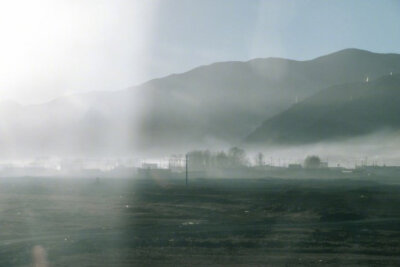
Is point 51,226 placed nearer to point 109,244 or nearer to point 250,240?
point 109,244

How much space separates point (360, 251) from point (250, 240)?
6.98 metres

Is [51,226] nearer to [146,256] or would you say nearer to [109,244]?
[109,244]

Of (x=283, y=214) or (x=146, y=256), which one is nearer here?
(x=146, y=256)

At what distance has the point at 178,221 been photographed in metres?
48.2

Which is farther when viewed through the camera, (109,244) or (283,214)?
(283,214)

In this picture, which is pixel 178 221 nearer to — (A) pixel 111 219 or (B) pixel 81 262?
(A) pixel 111 219

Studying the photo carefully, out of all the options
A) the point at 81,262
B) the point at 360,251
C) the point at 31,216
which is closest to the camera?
the point at 81,262

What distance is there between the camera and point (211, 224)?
4562 centimetres

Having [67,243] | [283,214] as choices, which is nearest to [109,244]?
[67,243]

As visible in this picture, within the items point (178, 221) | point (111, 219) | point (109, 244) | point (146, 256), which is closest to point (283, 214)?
point (178, 221)

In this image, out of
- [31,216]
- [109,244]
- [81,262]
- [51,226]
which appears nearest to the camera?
[81,262]

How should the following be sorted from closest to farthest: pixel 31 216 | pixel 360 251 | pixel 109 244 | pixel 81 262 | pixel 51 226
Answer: pixel 81 262 < pixel 360 251 < pixel 109 244 < pixel 51 226 < pixel 31 216

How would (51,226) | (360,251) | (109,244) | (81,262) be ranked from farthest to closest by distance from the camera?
1. (51,226)
2. (109,244)
3. (360,251)
4. (81,262)

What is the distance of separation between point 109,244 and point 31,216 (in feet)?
75.2
